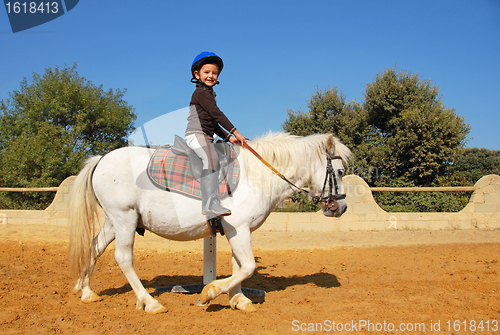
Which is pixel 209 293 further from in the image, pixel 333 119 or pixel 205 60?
pixel 333 119

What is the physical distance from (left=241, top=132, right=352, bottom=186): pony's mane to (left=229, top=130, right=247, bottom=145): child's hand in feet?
0.70

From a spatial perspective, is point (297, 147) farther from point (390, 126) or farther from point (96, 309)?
point (390, 126)

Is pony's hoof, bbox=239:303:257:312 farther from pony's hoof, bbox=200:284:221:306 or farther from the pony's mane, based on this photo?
the pony's mane

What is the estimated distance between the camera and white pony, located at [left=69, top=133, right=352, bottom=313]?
11.0 feet

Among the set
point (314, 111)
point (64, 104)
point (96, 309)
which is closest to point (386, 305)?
point (96, 309)

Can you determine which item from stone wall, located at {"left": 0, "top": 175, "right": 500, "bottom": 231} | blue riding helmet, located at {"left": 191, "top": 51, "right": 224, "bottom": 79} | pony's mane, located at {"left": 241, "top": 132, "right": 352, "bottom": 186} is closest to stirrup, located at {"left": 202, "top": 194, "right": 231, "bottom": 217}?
pony's mane, located at {"left": 241, "top": 132, "right": 352, "bottom": 186}

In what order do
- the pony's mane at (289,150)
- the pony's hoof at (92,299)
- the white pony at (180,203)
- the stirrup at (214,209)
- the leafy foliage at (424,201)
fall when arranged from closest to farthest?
the stirrup at (214,209) → the white pony at (180,203) → the pony's mane at (289,150) → the pony's hoof at (92,299) → the leafy foliage at (424,201)

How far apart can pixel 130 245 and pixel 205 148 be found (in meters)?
1.47

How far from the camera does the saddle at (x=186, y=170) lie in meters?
3.40

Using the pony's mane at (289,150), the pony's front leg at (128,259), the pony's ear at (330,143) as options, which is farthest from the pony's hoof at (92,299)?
the pony's ear at (330,143)

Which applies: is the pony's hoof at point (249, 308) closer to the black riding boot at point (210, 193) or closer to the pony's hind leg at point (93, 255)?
the black riding boot at point (210, 193)

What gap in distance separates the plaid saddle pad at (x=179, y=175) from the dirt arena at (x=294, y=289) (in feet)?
4.53

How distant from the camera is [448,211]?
10133 millimetres

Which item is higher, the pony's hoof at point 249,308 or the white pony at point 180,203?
the white pony at point 180,203
